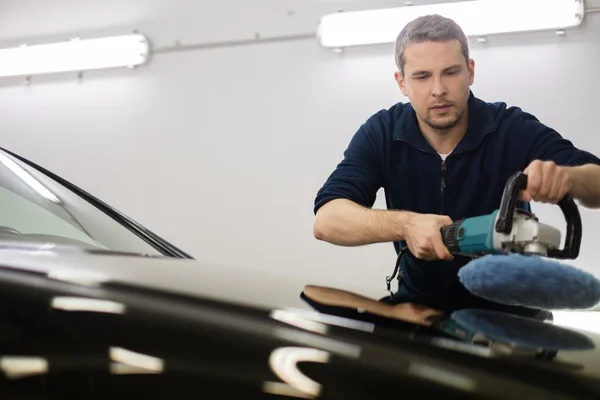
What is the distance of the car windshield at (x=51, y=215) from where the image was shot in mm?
1190

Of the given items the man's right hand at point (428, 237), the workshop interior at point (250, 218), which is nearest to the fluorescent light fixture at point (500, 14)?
the workshop interior at point (250, 218)

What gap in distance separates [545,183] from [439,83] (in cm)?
58

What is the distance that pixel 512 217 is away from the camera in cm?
89

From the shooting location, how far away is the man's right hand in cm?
109

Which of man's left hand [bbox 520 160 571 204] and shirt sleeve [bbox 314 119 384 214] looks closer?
man's left hand [bbox 520 160 571 204]

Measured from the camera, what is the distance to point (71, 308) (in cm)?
56

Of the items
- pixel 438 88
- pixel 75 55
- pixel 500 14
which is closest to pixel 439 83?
pixel 438 88

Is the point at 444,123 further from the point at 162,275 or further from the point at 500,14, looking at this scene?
the point at 500,14

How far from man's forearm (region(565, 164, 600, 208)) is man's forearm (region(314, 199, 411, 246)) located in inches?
13.6

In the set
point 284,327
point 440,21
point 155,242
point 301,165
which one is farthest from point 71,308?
point 301,165

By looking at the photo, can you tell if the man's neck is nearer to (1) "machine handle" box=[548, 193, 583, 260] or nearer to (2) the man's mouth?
(2) the man's mouth

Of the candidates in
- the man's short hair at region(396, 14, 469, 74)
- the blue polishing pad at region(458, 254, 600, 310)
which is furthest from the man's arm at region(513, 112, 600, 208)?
the blue polishing pad at region(458, 254, 600, 310)

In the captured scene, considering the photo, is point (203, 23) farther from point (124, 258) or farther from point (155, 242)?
point (124, 258)

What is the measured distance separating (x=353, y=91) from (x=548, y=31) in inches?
33.6
